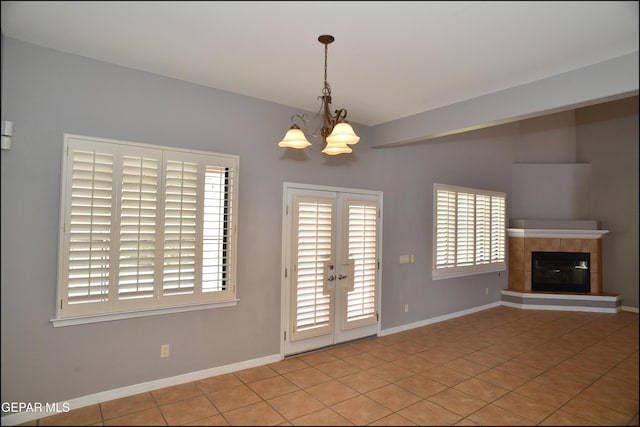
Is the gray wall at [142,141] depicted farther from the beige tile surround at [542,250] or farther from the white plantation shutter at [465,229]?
the beige tile surround at [542,250]


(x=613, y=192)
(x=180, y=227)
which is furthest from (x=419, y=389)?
(x=613, y=192)

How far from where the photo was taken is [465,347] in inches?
189

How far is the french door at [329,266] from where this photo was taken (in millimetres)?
4344

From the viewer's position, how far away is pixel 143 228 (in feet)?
11.1

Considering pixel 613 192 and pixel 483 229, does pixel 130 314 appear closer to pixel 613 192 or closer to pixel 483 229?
pixel 483 229

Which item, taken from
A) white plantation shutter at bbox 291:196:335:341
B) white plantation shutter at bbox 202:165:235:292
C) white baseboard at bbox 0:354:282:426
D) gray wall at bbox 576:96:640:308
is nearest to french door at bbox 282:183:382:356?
white plantation shutter at bbox 291:196:335:341

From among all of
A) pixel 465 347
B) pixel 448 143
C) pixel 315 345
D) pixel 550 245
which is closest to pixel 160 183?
pixel 315 345

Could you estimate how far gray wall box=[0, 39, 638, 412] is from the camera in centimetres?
288

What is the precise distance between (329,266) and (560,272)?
17.4 feet

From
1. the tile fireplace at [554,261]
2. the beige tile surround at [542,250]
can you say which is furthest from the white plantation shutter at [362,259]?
the beige tile surround at [542,250]

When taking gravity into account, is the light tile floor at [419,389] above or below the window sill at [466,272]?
below

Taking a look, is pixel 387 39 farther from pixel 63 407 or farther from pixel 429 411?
pixel 63 407

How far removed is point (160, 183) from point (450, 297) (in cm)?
493

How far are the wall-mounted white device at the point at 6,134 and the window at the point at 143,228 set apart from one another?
0.36 metres
